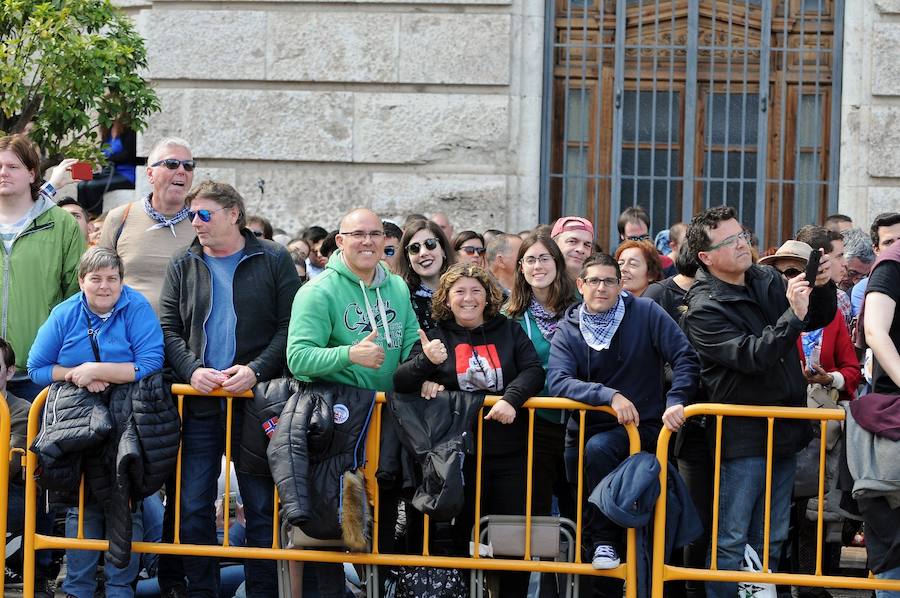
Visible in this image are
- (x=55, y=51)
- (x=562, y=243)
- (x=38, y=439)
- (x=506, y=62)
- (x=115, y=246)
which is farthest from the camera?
(x=506, y=62)

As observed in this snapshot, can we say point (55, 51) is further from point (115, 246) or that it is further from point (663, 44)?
point (663, 44)

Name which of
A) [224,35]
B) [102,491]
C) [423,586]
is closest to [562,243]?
[423,586]

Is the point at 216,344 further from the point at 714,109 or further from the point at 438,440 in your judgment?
the point at 714,109

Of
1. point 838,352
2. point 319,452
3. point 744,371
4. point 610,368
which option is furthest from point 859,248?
point 319,452

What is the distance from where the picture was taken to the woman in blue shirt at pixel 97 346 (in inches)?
249

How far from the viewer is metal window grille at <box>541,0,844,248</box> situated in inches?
425

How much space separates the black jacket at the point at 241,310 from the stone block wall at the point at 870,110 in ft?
18.4

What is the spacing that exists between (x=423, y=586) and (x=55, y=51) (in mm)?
4820

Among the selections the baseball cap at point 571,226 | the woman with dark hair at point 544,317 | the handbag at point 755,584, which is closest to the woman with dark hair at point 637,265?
the baseball cap at point 571,226

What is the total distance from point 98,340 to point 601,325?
2349mm

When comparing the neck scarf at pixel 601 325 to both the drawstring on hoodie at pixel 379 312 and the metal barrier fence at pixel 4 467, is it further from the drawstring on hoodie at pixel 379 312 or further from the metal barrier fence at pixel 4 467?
the metal barrier fence at pixel 4 467

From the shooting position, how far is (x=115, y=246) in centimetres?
700

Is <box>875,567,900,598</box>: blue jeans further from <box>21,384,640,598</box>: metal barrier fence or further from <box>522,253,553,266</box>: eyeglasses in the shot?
<box>522,253,553,266</box>: eyeglasses

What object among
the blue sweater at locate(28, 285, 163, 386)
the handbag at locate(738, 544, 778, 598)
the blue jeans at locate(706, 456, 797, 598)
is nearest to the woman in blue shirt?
the blue sweater at locate(28, 285, 163, 386)
